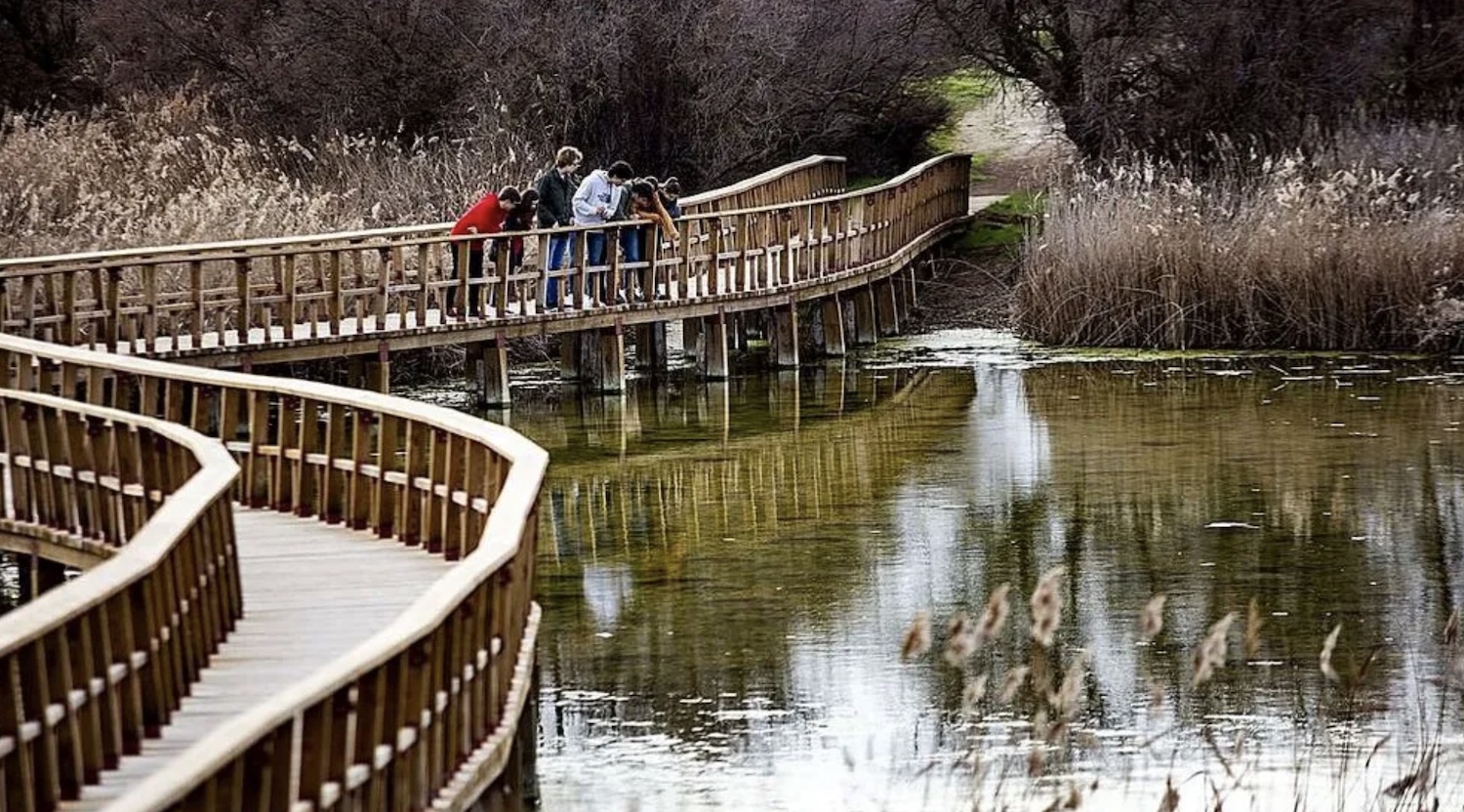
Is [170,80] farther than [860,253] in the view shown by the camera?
Yes

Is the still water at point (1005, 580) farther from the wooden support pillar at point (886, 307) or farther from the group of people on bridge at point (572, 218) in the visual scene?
the wooden support pillar at point (886, 307)

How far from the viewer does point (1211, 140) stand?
35188mm

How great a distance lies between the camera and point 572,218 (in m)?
27.6

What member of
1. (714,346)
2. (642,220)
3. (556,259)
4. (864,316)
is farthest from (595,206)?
(864,316)

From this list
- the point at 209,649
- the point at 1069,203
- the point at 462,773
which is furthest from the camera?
the point at 1069,203

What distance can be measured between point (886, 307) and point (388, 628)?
27.4 m

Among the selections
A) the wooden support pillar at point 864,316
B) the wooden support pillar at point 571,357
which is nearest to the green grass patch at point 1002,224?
the wooden support pillar at point 864,316

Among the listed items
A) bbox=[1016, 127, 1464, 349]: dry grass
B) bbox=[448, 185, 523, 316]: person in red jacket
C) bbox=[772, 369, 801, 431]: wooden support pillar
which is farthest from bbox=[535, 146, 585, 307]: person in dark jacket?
bbox=[1016, 127, 1464, 349]: dry grass

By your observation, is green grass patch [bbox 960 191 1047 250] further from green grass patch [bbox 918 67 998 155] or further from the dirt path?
green grass patch [bbox 918 67 998 155]

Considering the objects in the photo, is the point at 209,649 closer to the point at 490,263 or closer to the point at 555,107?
the point at 490,263

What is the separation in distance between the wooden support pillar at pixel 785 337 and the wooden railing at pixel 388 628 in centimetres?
1402

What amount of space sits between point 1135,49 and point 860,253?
19.6 ft

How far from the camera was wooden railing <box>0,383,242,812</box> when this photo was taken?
25.7 feet

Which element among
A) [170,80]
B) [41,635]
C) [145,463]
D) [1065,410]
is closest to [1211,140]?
[1065,410]
